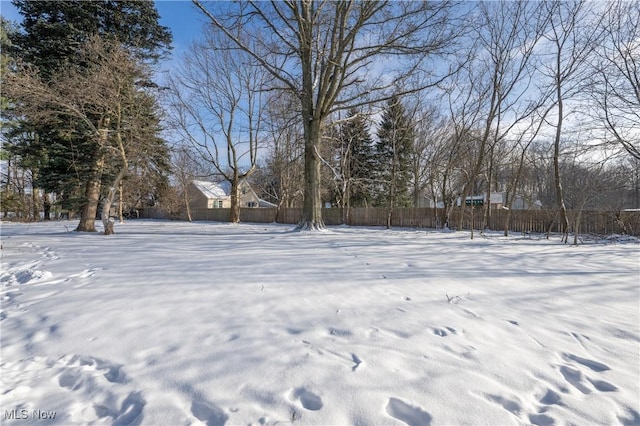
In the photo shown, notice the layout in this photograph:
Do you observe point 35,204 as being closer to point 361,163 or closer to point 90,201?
point 90,201

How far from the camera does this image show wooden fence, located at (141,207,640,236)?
14898 mm

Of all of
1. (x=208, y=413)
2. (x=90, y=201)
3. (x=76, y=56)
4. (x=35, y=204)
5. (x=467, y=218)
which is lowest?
(x=208, y=413)

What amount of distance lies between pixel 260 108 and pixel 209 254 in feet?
60.9

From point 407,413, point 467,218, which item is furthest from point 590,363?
point 467,218

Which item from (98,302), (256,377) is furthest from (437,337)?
(98,302)

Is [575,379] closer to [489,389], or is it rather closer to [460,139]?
[489,389]

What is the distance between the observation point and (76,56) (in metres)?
12.9

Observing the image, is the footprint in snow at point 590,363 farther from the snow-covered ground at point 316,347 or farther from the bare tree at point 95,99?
the bare tree at point 95,99

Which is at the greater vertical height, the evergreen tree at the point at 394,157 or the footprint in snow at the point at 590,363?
the evergreen tree at the point at 394,157

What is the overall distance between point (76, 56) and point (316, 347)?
16.1 meters

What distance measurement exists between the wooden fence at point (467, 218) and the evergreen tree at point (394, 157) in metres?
1.69

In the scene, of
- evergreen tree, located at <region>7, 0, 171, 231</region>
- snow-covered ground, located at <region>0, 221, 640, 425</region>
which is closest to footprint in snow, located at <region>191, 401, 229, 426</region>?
snow-covered ground, located at <region>0, 221, 640, 425</region>

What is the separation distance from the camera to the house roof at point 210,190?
136 ft

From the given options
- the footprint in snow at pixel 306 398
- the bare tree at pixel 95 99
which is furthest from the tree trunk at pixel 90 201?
the footprint in snow at pixel 306 398
